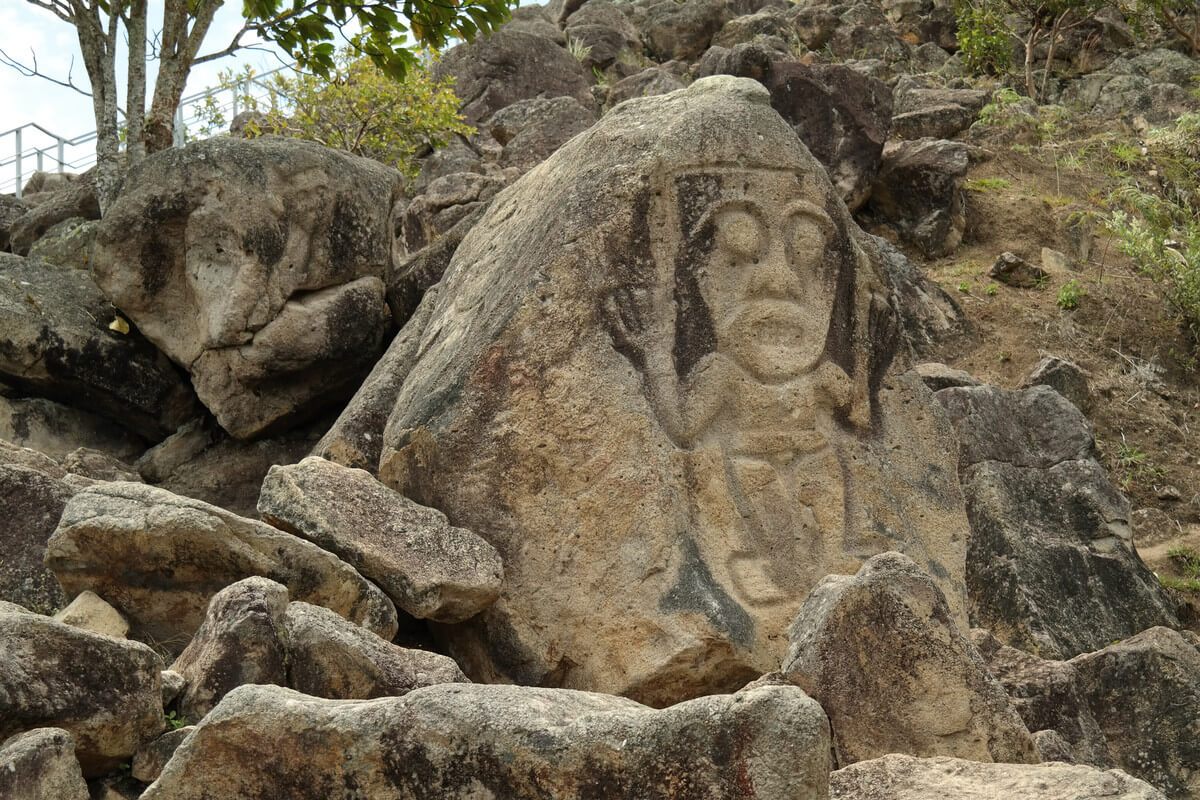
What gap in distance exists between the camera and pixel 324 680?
6414 millimetres

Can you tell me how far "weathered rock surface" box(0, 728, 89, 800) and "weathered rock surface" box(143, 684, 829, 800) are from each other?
1.30 ft

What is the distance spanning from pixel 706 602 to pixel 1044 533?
14.1 feet

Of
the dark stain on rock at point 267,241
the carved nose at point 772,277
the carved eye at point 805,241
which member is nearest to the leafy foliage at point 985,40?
the dark stain on rock at point 267,241

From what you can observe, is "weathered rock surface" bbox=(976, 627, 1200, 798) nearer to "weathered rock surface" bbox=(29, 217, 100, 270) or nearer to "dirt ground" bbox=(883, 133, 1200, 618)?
"dirt ground" bbox=(883, 133, 1200, 618)

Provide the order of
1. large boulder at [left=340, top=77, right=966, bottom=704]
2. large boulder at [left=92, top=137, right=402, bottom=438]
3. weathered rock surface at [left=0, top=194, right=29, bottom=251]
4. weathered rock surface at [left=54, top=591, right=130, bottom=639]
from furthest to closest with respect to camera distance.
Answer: weathered rock surface at [left=0, top=194, right=29, bottom=251]
large boulder at [left=92, top=137, right=402, bottom=438]
large boulder at [left=340, top=77, right=966, bottom=704]
weathered rock surface at [left=54, top=591, right=130, bottom=639]

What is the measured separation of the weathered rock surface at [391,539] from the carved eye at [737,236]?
213 centimetres

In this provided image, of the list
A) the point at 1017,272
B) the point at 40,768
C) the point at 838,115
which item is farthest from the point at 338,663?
the point at 838,115

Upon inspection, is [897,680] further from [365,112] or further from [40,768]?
[365,112]

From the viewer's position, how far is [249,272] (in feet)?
38.1

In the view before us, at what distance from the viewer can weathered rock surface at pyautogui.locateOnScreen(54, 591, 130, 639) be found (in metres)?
7.27

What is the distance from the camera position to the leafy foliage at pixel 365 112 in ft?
53.7

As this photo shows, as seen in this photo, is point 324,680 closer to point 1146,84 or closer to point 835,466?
point 835,466

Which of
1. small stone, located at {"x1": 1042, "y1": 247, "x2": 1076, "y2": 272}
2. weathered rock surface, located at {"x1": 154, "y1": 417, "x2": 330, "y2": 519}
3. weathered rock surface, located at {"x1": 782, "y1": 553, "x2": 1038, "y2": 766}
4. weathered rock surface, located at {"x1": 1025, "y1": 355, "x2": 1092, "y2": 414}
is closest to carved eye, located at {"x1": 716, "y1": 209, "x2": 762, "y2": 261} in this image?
weathered rock surface, located at {"x1": 782, "y1": 553, "x2": 1038, "y2": 766}

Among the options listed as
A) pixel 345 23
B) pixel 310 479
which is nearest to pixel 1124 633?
pixel 310 479
